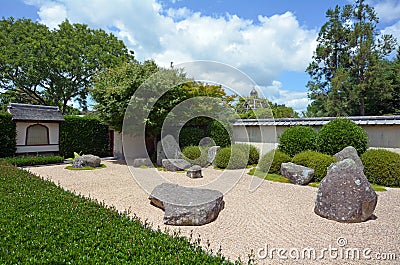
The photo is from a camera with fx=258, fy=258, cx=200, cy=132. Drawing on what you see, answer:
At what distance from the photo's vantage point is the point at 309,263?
317 cm

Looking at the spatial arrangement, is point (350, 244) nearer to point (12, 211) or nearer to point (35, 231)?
point (35, 231)

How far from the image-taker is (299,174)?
7590 millimetres

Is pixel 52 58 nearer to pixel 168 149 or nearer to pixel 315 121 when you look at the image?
pixel 168 149

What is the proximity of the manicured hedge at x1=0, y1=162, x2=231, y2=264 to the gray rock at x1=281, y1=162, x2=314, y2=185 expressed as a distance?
17.1ft

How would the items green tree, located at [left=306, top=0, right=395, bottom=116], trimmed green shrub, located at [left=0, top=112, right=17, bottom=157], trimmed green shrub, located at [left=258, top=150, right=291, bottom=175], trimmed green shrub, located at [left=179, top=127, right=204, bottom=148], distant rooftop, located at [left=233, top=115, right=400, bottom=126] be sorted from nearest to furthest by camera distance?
1. distant rooftop, located at [left=233, top=115, right=400, bottom=126]
2. trimmed green shrub, located at [left=258, top=150, right=291, bottom=175]
3. trimmed green shrub, located at [left=0, top=112, right=17, bottom=157]
4. trimmed green shrub, located at [left=179, top=127, right=204, bottom=148]
5. green tree, located at [left=306, top=0, right=395, bottom=116]

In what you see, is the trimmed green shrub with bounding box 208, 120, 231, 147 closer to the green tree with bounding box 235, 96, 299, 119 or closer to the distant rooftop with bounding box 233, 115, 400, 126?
the distant rooftop with bounding box 233, 115, 400, 126

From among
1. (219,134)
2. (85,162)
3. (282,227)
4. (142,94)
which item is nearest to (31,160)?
(85,162)

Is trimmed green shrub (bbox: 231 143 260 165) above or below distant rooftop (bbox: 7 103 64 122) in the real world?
below

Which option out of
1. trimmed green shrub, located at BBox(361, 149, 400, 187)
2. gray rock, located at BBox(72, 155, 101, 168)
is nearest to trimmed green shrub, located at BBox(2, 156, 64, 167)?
gray rock, located at BBox(72, 155, 101, 168)

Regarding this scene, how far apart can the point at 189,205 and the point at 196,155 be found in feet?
21.6

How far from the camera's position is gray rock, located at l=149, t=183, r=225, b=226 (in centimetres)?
439

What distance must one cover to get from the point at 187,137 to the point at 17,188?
7.86 metres

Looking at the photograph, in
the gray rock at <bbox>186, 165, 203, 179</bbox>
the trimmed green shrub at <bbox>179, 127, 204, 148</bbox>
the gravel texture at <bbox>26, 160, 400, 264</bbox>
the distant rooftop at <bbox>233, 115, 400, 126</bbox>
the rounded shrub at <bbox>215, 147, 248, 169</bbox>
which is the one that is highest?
the distant rooftop at <bbox>233, 115, 400, 126</bbox>

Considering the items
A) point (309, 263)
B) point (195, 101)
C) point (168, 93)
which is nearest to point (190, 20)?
point (168, 93)
